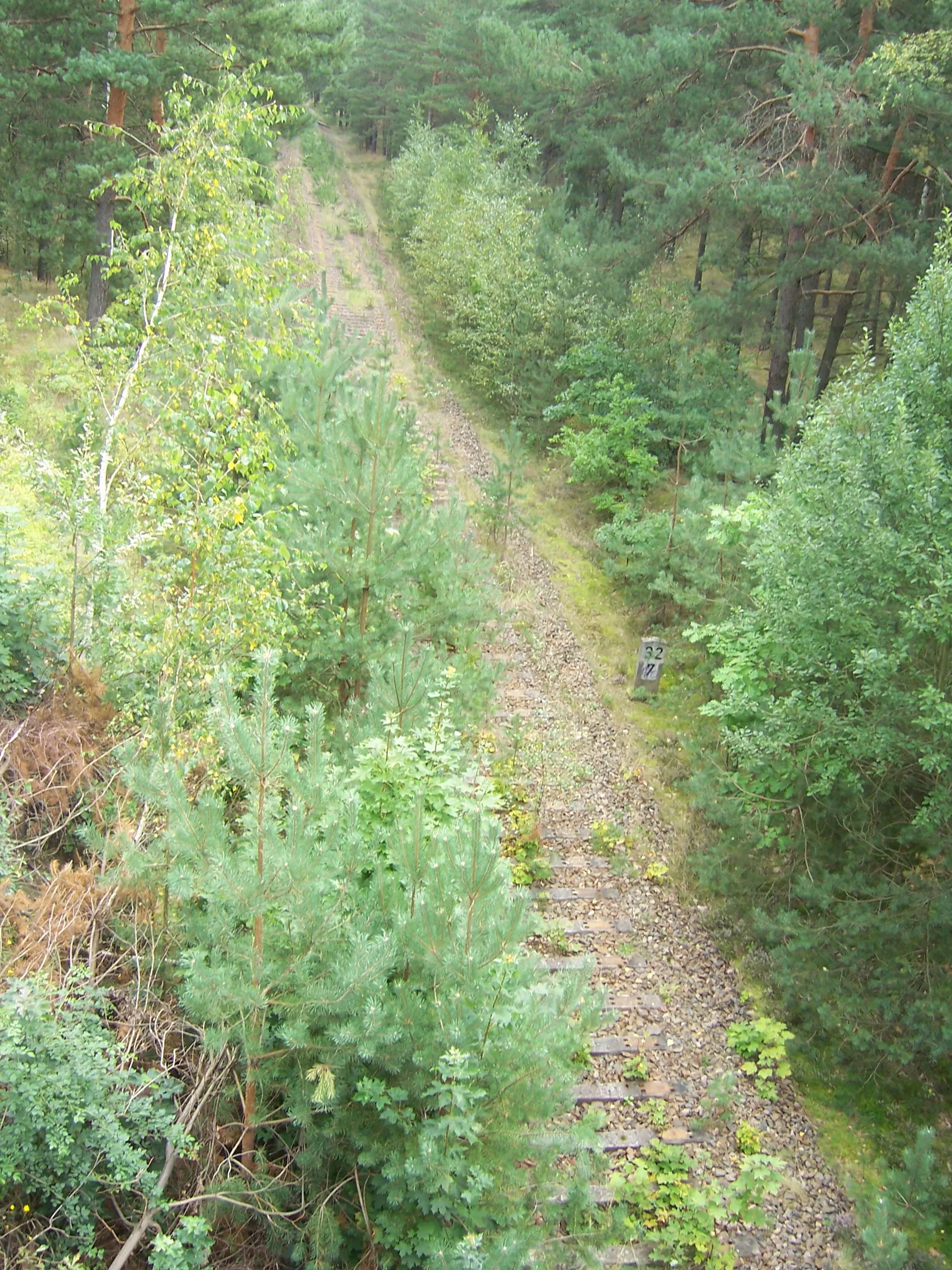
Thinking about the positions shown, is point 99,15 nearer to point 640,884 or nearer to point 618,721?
point 618,721

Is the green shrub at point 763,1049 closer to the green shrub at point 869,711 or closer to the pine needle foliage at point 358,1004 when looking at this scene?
the green shrub at point 869,711

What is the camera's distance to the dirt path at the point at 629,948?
21.6 feet

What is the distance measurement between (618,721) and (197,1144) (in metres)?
8.01

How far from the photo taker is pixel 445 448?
734 inches

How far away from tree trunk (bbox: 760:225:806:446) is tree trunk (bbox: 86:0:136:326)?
9703 mm

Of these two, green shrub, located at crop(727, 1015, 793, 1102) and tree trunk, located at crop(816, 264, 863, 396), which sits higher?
tree trunk, located at crop(816, 264, 863, 396)

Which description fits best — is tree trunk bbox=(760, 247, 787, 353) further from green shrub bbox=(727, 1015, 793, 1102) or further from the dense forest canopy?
green shrub bbox=(727, 1015, 793, 1102)

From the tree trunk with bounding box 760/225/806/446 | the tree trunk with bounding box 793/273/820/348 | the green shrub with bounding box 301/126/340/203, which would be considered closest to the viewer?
the tree trunk with bounding box 760/225/806/446

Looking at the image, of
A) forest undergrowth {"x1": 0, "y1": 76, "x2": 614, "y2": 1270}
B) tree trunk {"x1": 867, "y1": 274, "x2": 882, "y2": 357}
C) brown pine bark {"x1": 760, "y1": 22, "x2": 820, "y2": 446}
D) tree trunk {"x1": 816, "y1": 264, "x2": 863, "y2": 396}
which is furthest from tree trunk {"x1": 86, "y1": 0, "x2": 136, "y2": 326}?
tree trunk {"x1": 867, "y1": 274, "x2": 882, "y2": 357}

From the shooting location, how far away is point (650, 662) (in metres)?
11.7

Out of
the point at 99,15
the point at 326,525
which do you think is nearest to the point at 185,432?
the point at 326,525

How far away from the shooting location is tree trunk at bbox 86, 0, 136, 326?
40.4 feet

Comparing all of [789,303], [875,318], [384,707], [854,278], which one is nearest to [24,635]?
[384,707]

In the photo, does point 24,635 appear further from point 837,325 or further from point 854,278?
point 837,325
